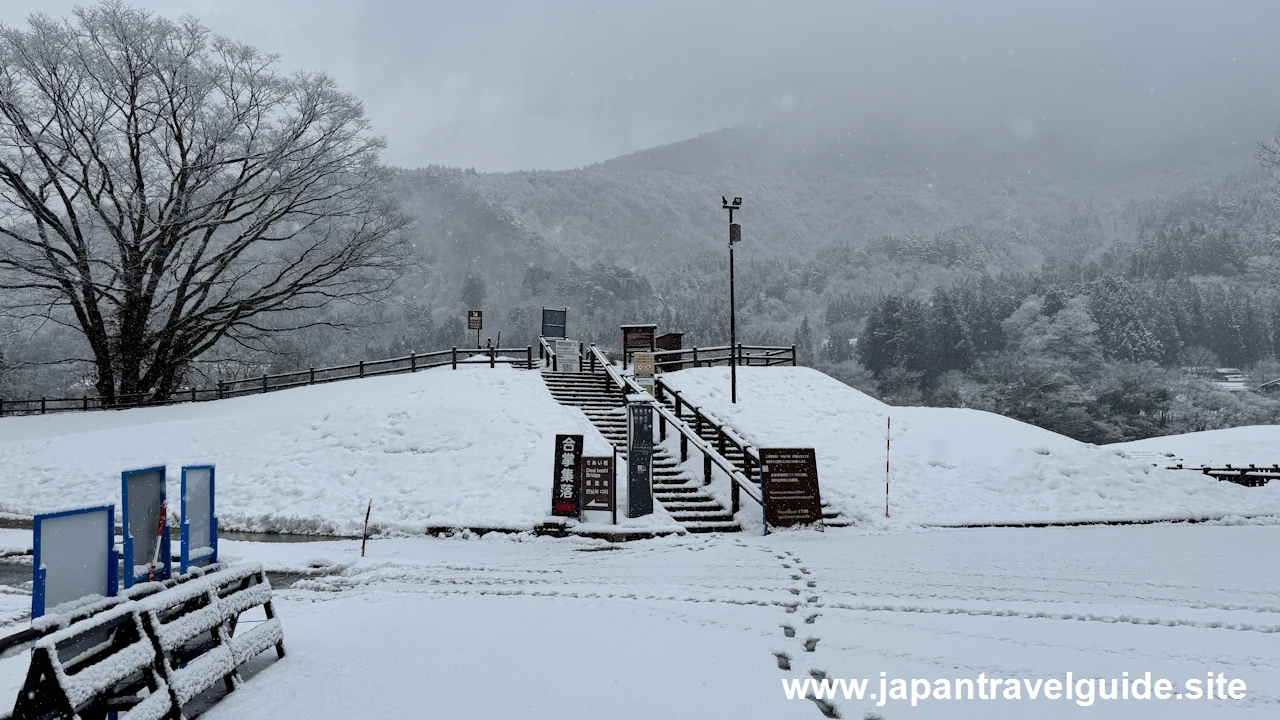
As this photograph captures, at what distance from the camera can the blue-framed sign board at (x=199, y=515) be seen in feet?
17.7

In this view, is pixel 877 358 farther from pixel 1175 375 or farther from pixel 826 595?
pixel 826 595

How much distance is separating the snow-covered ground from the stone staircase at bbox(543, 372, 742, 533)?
2.25m

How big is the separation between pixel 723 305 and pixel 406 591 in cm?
13257

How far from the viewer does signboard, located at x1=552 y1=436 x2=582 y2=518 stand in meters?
12.6

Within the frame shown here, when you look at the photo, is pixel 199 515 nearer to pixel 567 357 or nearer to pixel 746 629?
pixel 746 629

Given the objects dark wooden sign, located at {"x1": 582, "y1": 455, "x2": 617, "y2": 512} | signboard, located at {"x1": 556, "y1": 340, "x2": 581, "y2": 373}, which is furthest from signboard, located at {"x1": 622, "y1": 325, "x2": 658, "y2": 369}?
dark wooden sign, located at {"x1": 582, "y1": 455, "x2": 617, "y2": 512}

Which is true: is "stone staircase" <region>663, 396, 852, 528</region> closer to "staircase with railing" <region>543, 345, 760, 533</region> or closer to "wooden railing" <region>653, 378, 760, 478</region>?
"wooden railing" <region>653, 378, 760, 478</region>

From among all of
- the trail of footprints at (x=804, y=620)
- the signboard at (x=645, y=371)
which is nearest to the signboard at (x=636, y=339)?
the signboard at (x=645, y=371)

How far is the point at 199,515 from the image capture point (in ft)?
18.4

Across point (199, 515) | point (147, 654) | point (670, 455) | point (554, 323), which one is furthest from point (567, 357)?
point (147, 654)

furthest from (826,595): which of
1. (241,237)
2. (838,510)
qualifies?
(241,237)

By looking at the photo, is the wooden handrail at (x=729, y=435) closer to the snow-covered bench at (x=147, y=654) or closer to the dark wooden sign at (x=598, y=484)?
the dark wooden sign at (x=598, y=484)

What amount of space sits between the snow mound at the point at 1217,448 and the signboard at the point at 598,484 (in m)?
18.8

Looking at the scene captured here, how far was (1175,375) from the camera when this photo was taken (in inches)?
3159
